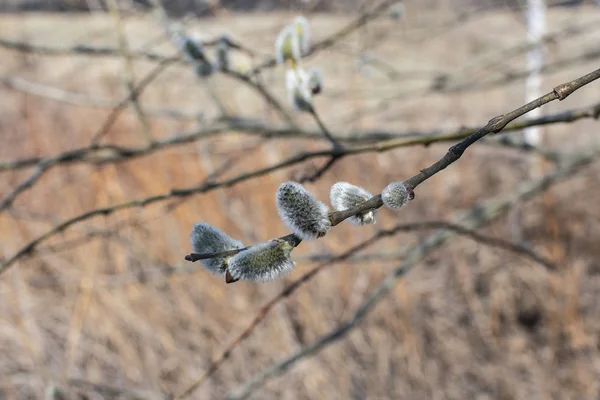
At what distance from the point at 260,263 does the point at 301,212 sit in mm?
Answer: 43

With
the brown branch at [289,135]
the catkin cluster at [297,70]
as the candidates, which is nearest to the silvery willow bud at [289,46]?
the catkin cluster at [297,70]

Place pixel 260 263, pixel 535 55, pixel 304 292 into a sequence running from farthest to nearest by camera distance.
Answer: pixel 535 55 < pixel 304 292 < pixel 260 263

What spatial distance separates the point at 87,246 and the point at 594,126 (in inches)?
140

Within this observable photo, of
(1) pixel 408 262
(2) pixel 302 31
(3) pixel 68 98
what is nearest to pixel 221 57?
(2) pixel 302 31

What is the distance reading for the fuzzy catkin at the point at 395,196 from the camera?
35 centimetres

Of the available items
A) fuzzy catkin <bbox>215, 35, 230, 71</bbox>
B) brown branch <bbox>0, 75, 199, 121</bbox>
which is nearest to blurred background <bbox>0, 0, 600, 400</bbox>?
brown branch <bbox>0, 75, 199, 121</bbox>

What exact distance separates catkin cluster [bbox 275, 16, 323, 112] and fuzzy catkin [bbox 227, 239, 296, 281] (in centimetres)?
32

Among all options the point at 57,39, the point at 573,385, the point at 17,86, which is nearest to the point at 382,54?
the point at 57,39

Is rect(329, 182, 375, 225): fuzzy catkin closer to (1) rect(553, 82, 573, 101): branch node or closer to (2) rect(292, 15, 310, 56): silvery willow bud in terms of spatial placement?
(1) rect(553, 82, 573, 101): branch node

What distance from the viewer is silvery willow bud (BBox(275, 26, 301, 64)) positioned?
→ 65 centimetres

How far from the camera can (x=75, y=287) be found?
2.50 metres

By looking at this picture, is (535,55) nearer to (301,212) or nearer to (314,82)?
(314,82)

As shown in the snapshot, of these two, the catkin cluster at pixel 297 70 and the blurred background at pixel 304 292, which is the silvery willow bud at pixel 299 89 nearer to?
the catkin cluster at pixel 297 70

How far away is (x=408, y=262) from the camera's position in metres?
0.96
